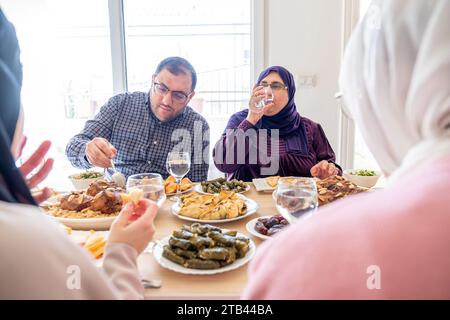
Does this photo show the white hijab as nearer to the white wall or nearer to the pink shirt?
the pink shirt

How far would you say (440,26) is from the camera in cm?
46

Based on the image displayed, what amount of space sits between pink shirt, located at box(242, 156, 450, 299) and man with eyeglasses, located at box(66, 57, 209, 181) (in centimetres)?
163

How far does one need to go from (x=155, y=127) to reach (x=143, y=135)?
90mm

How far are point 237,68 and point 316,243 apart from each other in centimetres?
→ 273

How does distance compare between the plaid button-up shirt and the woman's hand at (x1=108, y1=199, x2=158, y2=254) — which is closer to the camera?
the woman's hand at (x1=108, y1=199, x2=158, y2=254)

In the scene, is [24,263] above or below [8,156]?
below

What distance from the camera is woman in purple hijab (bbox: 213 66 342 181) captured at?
1.97 meters

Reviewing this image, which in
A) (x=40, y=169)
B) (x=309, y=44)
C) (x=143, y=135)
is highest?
(x=309, y=44)

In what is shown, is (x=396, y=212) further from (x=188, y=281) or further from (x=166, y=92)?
(x=166, y=92)

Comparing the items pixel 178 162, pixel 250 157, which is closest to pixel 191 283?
pixel 178 162

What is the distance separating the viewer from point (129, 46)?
3.02 metres

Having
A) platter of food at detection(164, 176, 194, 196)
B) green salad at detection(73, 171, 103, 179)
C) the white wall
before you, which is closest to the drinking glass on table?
platter of food at detection(164, 176, 194, 196)
